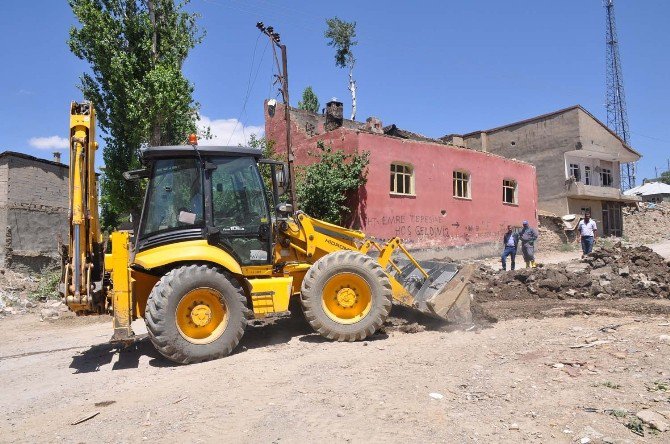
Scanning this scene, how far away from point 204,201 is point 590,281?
→ 786 centimetres

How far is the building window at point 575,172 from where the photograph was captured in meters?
32.2

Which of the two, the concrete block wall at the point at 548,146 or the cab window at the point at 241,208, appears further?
the concrete block wall at the point at 548,146

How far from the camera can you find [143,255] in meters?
6.06

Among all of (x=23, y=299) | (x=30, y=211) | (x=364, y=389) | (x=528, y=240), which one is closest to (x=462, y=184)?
(x=528, y=240)

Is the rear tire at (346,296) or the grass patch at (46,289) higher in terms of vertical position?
the rear tire at (346,296)

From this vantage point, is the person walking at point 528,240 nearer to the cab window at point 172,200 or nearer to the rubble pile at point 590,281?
the rubble pile at point 590,281

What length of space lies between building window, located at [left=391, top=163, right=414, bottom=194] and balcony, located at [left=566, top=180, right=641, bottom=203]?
17502 mm

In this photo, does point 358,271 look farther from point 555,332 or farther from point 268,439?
point 268,439

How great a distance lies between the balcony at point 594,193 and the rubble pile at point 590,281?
69.5 ft

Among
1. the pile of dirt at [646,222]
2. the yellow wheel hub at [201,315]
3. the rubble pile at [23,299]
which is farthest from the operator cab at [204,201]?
the pile of dirt at [646,222]

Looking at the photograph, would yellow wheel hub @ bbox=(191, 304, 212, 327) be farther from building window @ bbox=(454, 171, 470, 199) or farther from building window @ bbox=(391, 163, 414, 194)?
building window @ bbox=(454, 171, 470, 199)

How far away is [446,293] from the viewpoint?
22.8ft

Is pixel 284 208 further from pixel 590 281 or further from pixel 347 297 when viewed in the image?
pixel 590 281

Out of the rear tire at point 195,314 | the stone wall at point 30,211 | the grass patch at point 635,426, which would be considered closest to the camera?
the grass patch at point 635,426
